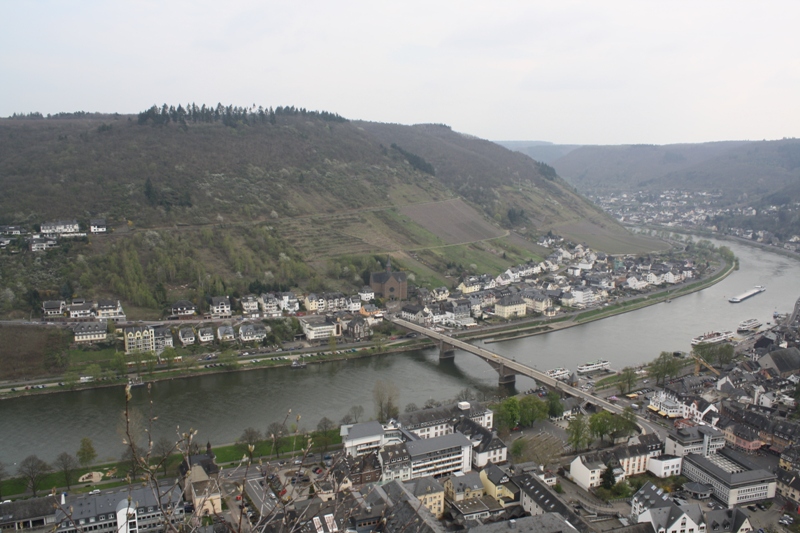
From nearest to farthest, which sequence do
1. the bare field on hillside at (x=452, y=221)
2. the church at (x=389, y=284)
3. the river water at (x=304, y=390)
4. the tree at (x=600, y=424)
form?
the tree at (x=600, y=424) < the river water at (x=304, y=390) < the church at (x=389, y=284) < the bare field on hillside at (x=452, y=221)

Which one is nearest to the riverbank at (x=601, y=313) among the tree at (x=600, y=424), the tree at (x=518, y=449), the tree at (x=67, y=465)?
the tree at (x=600, y=424)

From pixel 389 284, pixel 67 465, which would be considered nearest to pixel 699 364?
pixel 389 284

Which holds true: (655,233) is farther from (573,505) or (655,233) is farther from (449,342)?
(573,505)

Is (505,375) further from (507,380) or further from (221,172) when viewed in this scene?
(221,172)

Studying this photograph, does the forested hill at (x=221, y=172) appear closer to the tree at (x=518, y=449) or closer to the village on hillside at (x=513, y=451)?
the village on hillside at (x=513, y=451)

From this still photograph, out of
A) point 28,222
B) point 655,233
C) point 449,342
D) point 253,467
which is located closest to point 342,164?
point 28,222

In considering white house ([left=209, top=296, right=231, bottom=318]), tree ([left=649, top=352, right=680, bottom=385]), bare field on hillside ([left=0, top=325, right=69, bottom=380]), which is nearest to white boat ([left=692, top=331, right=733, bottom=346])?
tree ([left=649, top=352, right=680, bottom=385])
